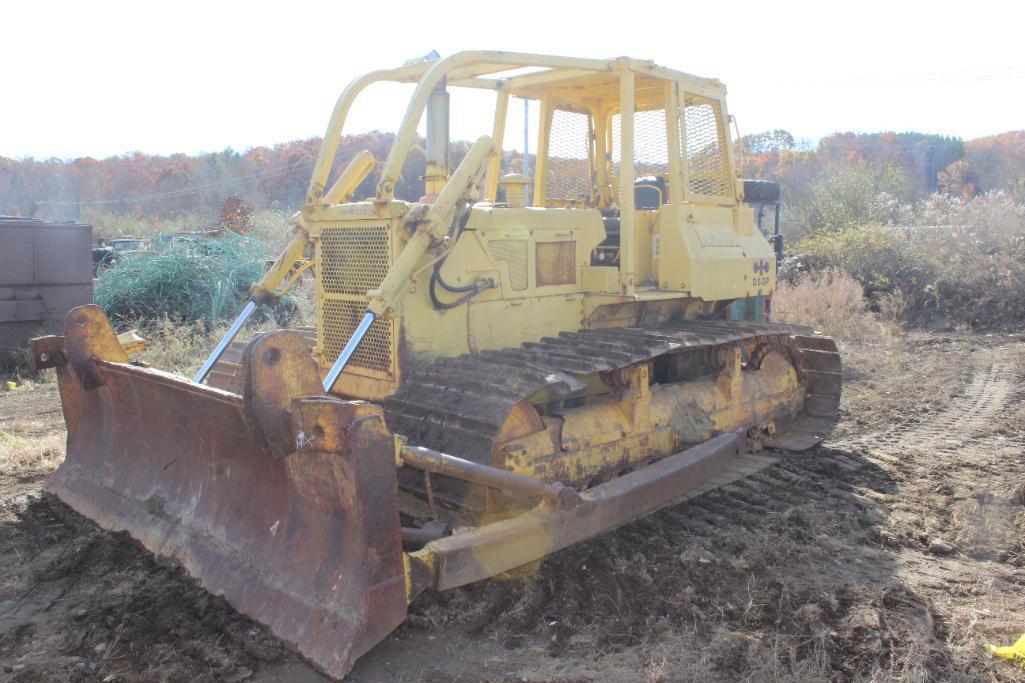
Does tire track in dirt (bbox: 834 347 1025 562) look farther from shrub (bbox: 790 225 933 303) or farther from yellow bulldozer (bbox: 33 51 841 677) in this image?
shrub (bbox: 790 225 933 303)

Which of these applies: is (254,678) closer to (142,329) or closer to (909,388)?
(909,388)

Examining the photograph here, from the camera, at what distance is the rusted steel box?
10719 millimetres

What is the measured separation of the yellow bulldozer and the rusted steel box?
6583 mm

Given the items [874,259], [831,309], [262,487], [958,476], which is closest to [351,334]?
[262,487]

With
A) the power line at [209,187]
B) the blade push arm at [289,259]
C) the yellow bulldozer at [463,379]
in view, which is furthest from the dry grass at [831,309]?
the power line at [209,187]

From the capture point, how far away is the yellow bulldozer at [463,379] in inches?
133

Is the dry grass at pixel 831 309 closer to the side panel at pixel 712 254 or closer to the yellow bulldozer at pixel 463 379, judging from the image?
the yellow bulldozer at pixel 463 379

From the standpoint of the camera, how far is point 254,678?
3201 millimetres

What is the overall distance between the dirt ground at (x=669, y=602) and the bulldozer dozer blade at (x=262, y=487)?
17cm

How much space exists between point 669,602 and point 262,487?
1.96m

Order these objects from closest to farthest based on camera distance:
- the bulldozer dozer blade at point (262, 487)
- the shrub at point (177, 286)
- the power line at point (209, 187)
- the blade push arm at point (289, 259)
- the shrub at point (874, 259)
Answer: the bulldozer dozer blade at point (262, 487)
the blade push arm at point (289, 259)
the shrub at point (177, 286)
the shrub at point (874, 259)
the power line at point (209, 187)

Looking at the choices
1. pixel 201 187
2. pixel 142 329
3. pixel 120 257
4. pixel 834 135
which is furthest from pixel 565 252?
pixel 834 135

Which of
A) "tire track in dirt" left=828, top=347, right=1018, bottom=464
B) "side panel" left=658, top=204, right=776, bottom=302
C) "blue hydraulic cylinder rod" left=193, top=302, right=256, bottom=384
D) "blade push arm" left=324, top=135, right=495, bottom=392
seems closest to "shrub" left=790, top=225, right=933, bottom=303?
"tire track in dirt" left=828, top=347, right=1018, bottom=464

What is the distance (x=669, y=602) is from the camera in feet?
12.7
